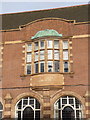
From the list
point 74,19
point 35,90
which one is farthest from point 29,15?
point 35,90

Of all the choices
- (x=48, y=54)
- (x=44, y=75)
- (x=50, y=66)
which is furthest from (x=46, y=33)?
(x=44, y=75)

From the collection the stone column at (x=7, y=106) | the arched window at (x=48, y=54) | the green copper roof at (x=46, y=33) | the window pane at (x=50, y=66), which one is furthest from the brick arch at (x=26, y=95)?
the green copper roof at (x=46, y=33)

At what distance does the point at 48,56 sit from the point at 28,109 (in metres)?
4.21

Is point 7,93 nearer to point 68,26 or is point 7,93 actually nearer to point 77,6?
point 68,26

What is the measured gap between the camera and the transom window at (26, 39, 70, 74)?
1647cm

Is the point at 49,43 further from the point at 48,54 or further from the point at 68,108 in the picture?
the point at 68,108

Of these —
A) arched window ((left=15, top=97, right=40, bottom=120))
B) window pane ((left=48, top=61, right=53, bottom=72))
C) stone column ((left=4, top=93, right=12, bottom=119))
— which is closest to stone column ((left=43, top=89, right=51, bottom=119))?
arched window ((left=15, top=97, right=40, bottom=120))

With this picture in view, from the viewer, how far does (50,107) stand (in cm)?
1566

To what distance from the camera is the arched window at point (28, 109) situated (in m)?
16.1

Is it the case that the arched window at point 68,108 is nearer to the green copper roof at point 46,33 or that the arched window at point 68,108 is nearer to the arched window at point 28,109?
the arched window at point 28,109

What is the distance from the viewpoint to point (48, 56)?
1675 cm

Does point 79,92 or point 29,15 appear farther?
point 29,15

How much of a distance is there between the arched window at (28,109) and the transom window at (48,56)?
2.23 m

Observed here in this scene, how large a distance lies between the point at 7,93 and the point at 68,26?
7.04 metres
